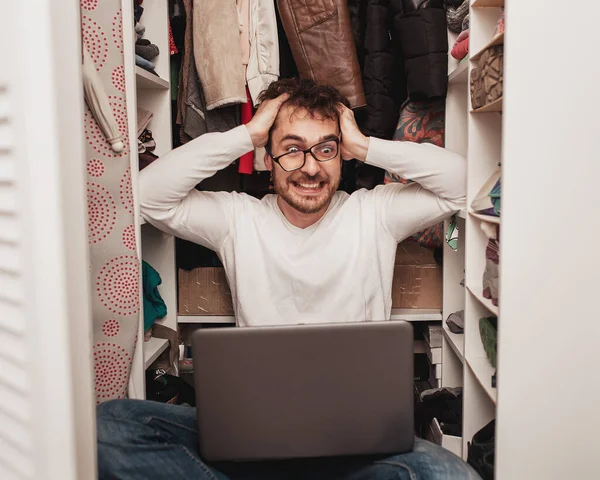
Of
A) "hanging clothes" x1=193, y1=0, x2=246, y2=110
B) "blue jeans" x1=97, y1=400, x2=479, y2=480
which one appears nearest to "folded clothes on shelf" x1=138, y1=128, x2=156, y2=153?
"hanging clothes" x1=193, y1=0, x2=246, y2=110

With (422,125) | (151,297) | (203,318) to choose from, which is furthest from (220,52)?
(203,318)

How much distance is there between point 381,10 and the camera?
1.90 m

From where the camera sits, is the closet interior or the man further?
the man

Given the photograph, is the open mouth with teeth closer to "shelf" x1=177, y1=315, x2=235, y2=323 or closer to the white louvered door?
"shelf" x1=177, y1=315, x2=235, y2=323

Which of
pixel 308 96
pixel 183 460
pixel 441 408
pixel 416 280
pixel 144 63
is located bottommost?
pixel 441 408

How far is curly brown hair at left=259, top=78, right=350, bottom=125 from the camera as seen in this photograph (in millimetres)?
1675

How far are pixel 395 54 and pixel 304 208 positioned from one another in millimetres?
671

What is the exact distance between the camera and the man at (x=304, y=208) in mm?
1648

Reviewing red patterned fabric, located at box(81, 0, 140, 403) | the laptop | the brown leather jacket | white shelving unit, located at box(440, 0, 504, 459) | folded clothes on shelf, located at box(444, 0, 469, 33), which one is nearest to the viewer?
the laptop

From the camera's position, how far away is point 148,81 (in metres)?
1.79

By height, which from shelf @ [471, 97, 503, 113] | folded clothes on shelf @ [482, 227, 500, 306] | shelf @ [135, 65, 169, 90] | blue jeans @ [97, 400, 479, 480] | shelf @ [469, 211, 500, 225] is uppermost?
shelf @ [135, 65, 169, 90]

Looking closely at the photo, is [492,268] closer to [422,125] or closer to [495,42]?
[495,42]

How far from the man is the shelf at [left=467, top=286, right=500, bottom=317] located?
27 centimetres

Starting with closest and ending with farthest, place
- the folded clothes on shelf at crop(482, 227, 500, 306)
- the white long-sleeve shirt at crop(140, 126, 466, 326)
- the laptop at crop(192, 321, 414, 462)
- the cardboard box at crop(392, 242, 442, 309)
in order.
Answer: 1. the laptop at crop(192, 321, 414, 462)
2. the folded clothes on shelf at crop(482, 227, 500, 306)
3. the white long-sleeve shirt at crop(140, 126, 466, 326)
4. the cardboard box at crop(392, 242, 442, 309)
